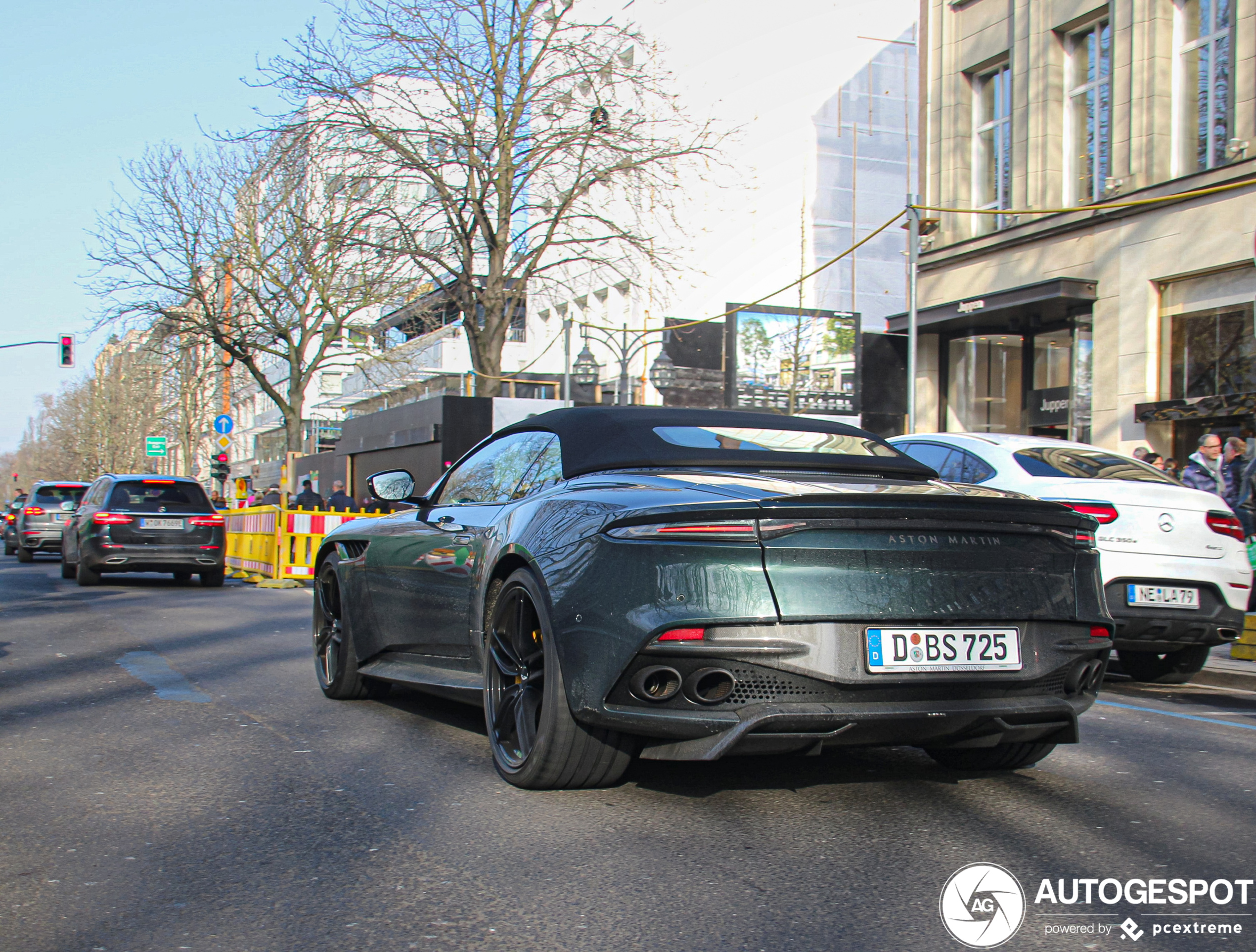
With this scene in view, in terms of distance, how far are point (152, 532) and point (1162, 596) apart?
13390mm

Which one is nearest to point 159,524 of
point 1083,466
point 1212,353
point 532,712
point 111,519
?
point 111,519

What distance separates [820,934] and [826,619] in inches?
39.2

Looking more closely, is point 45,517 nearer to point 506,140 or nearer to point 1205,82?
point 506,140

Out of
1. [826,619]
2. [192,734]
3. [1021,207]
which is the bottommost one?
[192,734]

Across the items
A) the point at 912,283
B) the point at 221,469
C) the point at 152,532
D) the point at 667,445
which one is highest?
the point at 912,283

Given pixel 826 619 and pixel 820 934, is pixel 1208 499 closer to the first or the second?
pixel 826 619

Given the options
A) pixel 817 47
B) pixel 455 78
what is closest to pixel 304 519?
pixel 455 78

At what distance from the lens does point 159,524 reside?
1664cm

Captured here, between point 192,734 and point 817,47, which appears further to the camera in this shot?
point 817,47

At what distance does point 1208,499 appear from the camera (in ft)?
25.0

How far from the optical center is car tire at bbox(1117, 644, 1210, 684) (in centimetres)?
777

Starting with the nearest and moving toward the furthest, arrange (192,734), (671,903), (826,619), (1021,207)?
(671,903), (826,619), (192,734), (1021,207)

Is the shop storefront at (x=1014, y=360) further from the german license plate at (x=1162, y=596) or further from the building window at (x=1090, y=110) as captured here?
the german license plate at (x=1162, y=596)

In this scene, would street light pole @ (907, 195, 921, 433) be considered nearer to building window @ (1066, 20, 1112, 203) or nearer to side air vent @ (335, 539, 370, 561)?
building window @ (1066, 20, 1112, 203)
